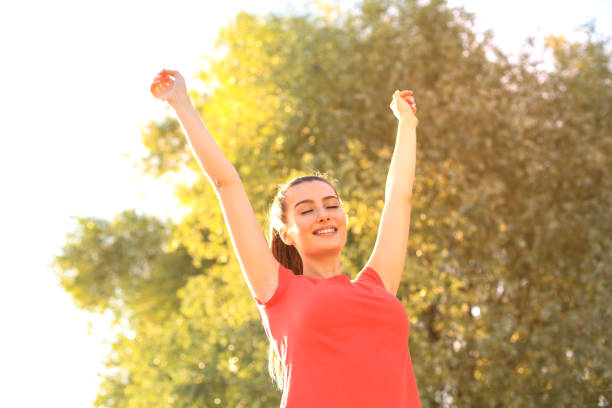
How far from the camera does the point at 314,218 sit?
2.59m

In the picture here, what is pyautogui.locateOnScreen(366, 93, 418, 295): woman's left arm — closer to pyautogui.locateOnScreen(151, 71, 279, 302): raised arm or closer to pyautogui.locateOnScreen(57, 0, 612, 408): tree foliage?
pyautogui.locateOnScreen(151, 71, 279, 302): raised arm

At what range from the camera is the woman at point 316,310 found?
2160 mm

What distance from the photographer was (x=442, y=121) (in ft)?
34.8

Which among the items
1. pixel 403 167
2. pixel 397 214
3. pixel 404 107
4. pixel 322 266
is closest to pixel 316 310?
pixel 322 266

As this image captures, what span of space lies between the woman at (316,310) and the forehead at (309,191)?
0.03 meters

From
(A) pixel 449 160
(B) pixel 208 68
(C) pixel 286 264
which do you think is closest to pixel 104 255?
(B) pixel 208 68

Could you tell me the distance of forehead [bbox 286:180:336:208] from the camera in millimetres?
2641

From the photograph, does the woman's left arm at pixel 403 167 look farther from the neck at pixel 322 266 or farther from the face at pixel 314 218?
the neck at pixel 322 266

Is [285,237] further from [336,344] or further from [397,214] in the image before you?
[336,344]

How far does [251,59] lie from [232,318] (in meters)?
4.68

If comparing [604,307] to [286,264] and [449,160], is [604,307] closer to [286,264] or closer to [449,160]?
[449,160]

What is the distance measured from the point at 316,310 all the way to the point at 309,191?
2.00ft

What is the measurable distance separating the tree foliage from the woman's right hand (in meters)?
7.15

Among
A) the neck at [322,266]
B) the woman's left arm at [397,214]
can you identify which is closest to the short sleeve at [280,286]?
the neck at [322,266]
